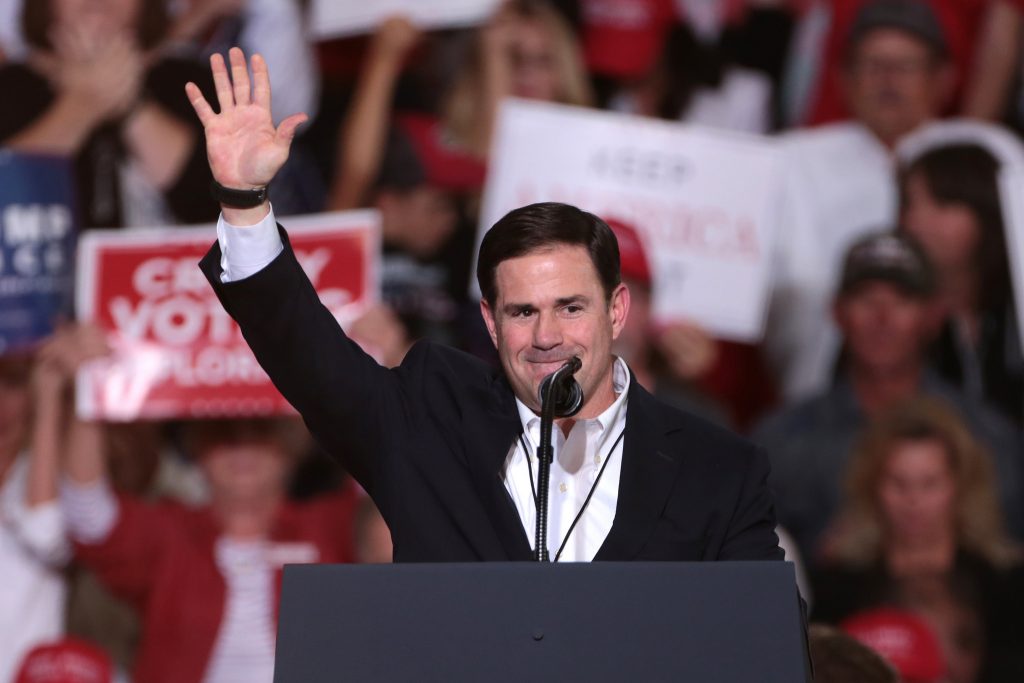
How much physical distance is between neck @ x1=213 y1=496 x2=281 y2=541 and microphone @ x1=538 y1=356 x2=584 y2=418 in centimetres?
259

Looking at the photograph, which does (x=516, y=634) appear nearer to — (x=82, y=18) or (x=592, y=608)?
(x=592, y=608)

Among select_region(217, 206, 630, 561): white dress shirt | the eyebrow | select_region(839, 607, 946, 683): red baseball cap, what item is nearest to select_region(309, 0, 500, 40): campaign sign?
select_region(839, 607, 946, 683): red baseball cap

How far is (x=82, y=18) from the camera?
4.76m

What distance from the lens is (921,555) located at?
428 centimetres

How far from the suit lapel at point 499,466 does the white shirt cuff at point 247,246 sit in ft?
1.12

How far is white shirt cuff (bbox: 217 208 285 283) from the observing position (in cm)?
201

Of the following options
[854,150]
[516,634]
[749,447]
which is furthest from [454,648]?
[854,150]

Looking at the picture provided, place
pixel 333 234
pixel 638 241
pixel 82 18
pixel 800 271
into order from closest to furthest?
pixel 638 241, pixel 333 234, pixel 82 18, pixel 800 271

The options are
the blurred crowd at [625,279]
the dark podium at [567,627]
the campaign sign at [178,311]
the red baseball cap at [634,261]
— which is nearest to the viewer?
the dark podium at [567,627]

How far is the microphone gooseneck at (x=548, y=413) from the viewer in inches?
72.7

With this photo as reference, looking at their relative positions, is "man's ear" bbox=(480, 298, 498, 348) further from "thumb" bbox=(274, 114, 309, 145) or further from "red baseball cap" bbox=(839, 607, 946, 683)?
"red baseball cap" bbox=(839, 607, 946, 683)

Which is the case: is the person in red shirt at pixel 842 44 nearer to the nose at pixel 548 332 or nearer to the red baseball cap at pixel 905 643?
the red baseball cap at pixel 905 643

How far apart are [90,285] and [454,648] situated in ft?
10.1

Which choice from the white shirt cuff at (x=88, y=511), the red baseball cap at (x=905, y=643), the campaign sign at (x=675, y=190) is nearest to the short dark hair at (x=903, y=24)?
the campaign sign at (x=675, y=190)
